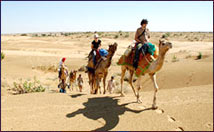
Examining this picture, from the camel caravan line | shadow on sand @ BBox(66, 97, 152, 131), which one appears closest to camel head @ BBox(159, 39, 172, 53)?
the camel caravan line

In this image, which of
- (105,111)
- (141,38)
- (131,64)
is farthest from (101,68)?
(105,111)

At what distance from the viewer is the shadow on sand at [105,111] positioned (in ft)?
16.0

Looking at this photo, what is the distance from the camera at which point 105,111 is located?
5.46 metres

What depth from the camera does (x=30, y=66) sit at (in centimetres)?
2245

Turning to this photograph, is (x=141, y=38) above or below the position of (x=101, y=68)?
above

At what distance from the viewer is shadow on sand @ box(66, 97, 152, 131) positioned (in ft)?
16.0

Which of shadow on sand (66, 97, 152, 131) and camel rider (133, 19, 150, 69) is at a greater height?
camel rider (133, 19, 150, 69)

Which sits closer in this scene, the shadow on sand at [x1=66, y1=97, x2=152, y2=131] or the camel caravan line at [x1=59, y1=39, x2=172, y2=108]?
the shadow on sand at [x1=66, y1=97, x2=152, y2=131]

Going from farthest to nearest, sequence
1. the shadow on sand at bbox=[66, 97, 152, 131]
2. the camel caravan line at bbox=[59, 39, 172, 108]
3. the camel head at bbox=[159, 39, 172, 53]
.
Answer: the camel caravan line at bbox=[59, 39, 172, 108] → the camel head at bbox=[159, 39, 172, 53] → the shadow on sand at bbox=[66, 97, 152, 131]

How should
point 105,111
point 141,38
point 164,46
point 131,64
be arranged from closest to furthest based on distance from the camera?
point 164,46 → point 105,111 → point 141,38 → point 131,64

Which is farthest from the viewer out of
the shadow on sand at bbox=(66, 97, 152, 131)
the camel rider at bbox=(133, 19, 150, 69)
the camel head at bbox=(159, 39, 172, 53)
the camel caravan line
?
the camel rider at bbox=(133, 19, 150, 69)

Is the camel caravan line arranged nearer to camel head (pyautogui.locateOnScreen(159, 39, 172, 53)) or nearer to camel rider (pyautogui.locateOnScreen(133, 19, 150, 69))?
camel head (pyautogui.locateOnScreen(159, 39, 172, 53))

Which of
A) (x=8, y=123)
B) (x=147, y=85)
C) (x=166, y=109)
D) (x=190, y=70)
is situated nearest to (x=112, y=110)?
(x=166, y=109)

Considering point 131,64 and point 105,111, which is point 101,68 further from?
point 105,111
